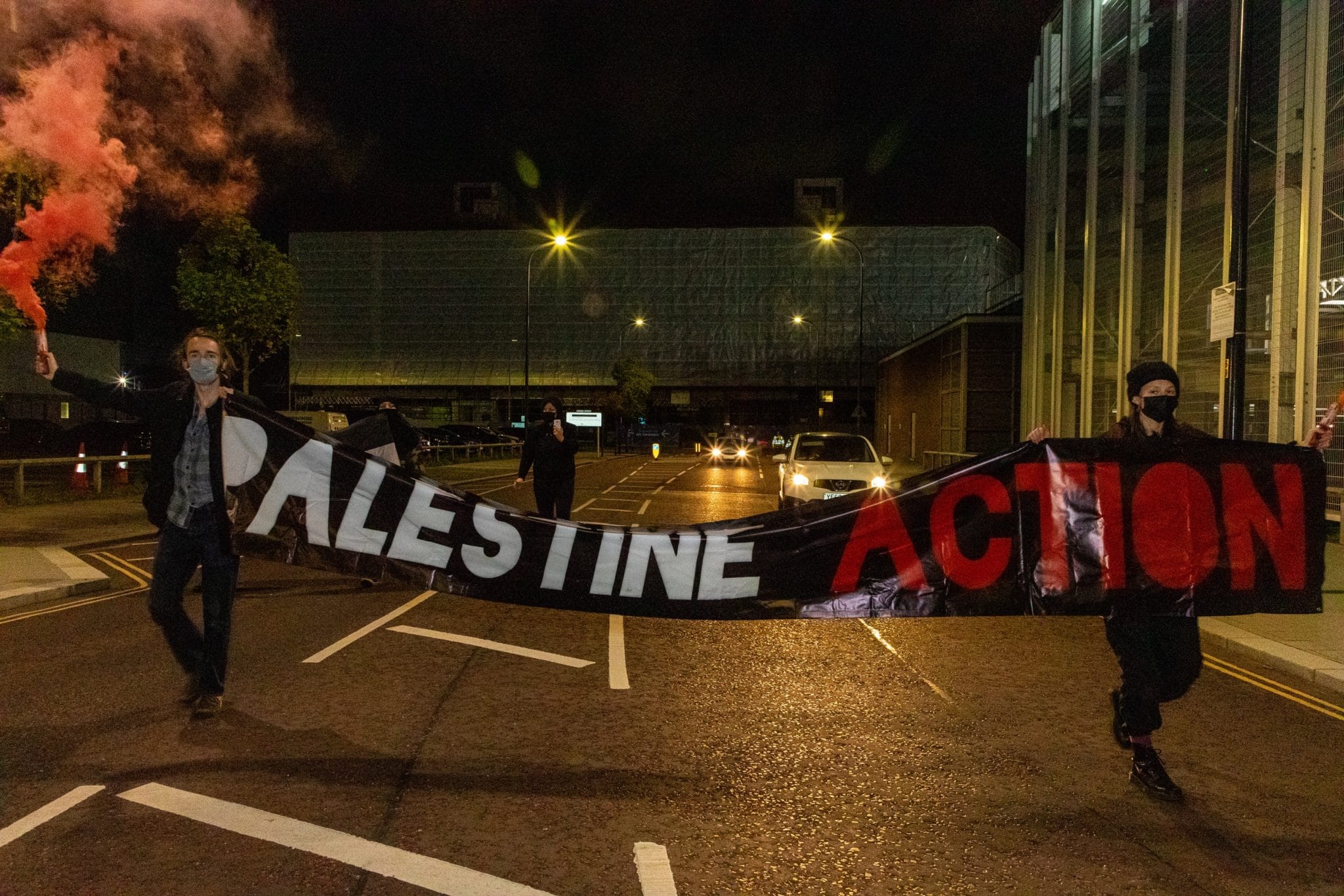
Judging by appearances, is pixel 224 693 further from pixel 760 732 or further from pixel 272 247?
pixel 272 247

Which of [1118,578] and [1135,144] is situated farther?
[1135,144]

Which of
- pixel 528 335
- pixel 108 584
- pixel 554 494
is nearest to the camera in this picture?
pixel 108 584

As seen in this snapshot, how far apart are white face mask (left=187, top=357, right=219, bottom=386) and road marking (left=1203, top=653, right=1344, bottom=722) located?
6817 millimetres

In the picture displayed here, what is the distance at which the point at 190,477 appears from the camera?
5137mm

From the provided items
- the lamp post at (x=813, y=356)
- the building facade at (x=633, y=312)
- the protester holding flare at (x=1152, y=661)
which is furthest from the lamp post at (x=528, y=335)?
the lamp post at (x=813, y=356)

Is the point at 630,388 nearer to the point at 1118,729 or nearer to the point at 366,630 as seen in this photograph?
the point at 366,630

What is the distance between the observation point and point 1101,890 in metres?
3.42

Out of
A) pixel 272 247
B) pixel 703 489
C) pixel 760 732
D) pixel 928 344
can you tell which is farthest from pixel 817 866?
pixel 928 344

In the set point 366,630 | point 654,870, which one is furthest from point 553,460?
point 654,870

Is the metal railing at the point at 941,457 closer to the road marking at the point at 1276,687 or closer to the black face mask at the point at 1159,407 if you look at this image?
the road marking at the point at 1276,687

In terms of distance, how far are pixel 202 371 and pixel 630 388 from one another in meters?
59.1

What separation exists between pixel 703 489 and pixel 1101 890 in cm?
2360

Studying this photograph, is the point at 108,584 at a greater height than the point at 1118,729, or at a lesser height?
lesser

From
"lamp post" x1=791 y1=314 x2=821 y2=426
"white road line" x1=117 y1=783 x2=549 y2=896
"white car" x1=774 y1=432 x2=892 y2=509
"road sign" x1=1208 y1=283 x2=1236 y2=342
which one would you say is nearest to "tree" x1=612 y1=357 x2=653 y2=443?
"lamp post" x1=791 y1=314 x2=821 y2=426
